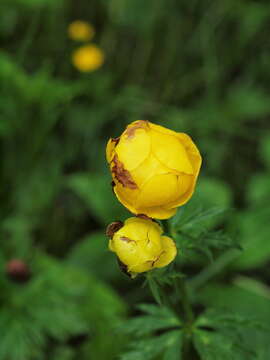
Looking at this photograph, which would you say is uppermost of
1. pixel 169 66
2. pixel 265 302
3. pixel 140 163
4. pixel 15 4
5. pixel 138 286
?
pixel 140 163

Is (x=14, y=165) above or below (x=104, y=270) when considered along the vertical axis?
above

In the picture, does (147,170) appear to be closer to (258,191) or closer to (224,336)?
(224,336)

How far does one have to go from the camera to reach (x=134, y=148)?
0.88m

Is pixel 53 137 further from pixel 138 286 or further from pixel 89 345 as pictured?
pixel 89 345

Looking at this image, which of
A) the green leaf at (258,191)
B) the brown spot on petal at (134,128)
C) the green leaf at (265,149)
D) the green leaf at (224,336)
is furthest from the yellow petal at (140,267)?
the green leaf at (265,149)

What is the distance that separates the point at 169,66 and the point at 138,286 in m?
1.29

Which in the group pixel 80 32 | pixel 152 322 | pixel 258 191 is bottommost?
pixel 258 191

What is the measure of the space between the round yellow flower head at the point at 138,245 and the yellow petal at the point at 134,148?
12 cm

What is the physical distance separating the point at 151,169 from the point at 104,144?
→ 1.67m

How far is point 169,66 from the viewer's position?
292 centimetres

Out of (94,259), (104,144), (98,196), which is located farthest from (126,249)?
(104,144)

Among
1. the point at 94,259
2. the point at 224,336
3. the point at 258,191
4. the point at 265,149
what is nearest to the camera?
the point at 224,336

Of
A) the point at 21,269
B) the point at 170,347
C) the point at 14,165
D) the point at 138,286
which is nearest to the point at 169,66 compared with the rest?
the point at 14,165

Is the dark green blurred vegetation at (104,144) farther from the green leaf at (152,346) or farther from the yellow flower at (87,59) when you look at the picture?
the green leaf at (152,346)
